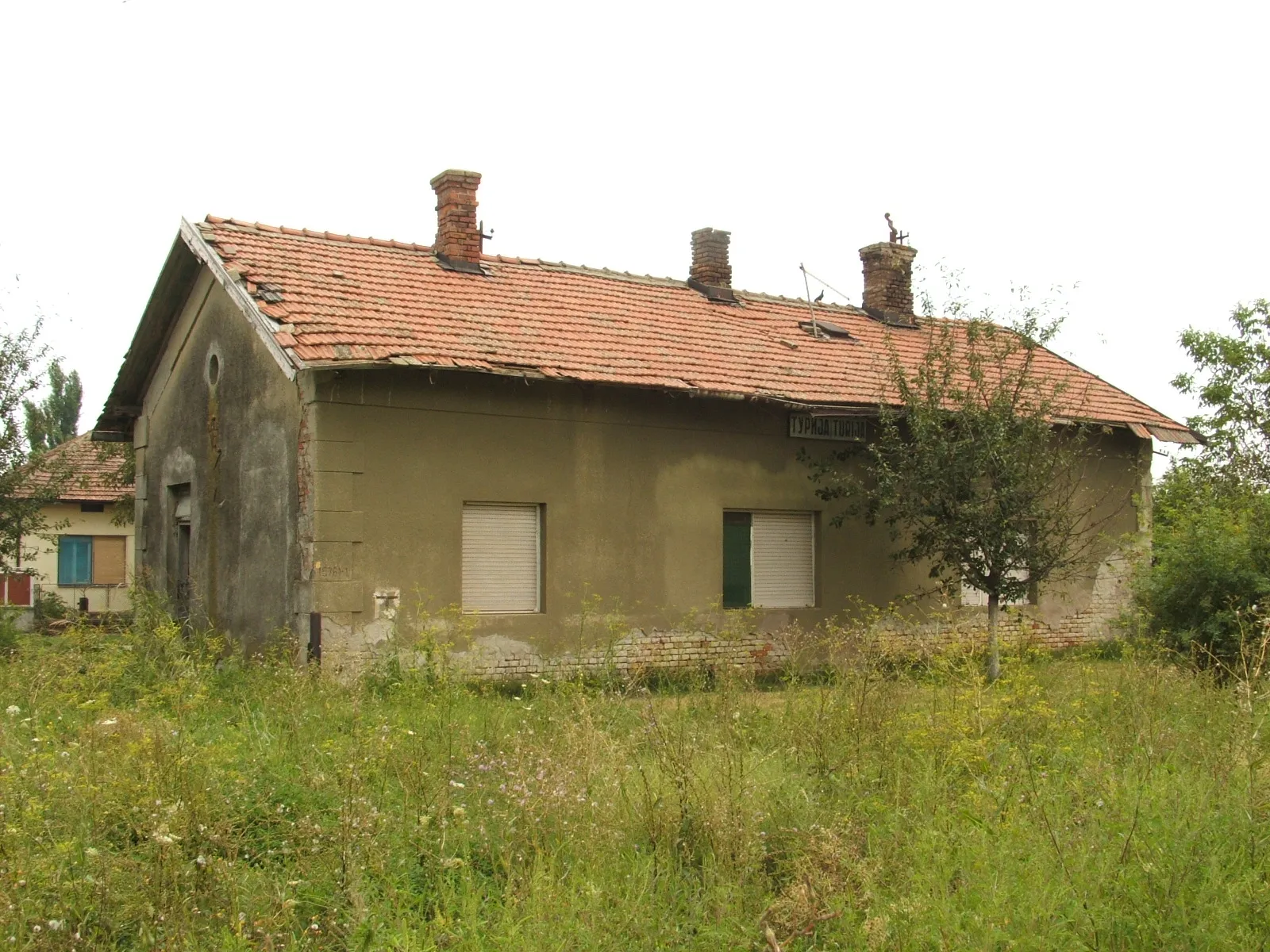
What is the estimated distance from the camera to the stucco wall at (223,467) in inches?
505

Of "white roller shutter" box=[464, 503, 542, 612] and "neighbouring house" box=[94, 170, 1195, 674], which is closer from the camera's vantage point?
"neighbouring house" box=[94, 170, 1195, 674]

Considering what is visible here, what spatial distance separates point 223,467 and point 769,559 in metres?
6.50

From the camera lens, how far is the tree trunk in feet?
43.7

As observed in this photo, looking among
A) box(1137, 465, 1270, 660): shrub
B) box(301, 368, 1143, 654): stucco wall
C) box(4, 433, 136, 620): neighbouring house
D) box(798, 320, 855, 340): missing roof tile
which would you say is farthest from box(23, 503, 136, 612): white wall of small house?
box(1137, 465, 1270, 660): shrub

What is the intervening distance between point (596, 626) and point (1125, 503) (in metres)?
8.91

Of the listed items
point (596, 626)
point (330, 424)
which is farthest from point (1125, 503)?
→ point (330, 424)

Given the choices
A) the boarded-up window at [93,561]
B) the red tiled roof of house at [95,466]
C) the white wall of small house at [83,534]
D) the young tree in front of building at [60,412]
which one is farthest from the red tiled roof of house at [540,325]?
the young tree in front of building at [60,412]

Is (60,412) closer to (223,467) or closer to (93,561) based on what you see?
(93,561)

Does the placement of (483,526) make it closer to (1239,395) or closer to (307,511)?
(307,511)

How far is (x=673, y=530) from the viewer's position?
46.6 feet

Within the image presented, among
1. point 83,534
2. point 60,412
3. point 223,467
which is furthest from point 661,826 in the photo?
point 60,412

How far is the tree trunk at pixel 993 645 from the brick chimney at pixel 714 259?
21.3ft

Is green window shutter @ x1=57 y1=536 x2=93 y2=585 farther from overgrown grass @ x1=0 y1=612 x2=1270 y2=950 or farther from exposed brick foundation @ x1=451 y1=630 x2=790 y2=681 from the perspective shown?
overgrown grass @ x1=0 y1=612 x2=1270 y2=950

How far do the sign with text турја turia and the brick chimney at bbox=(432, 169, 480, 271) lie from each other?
450cm
